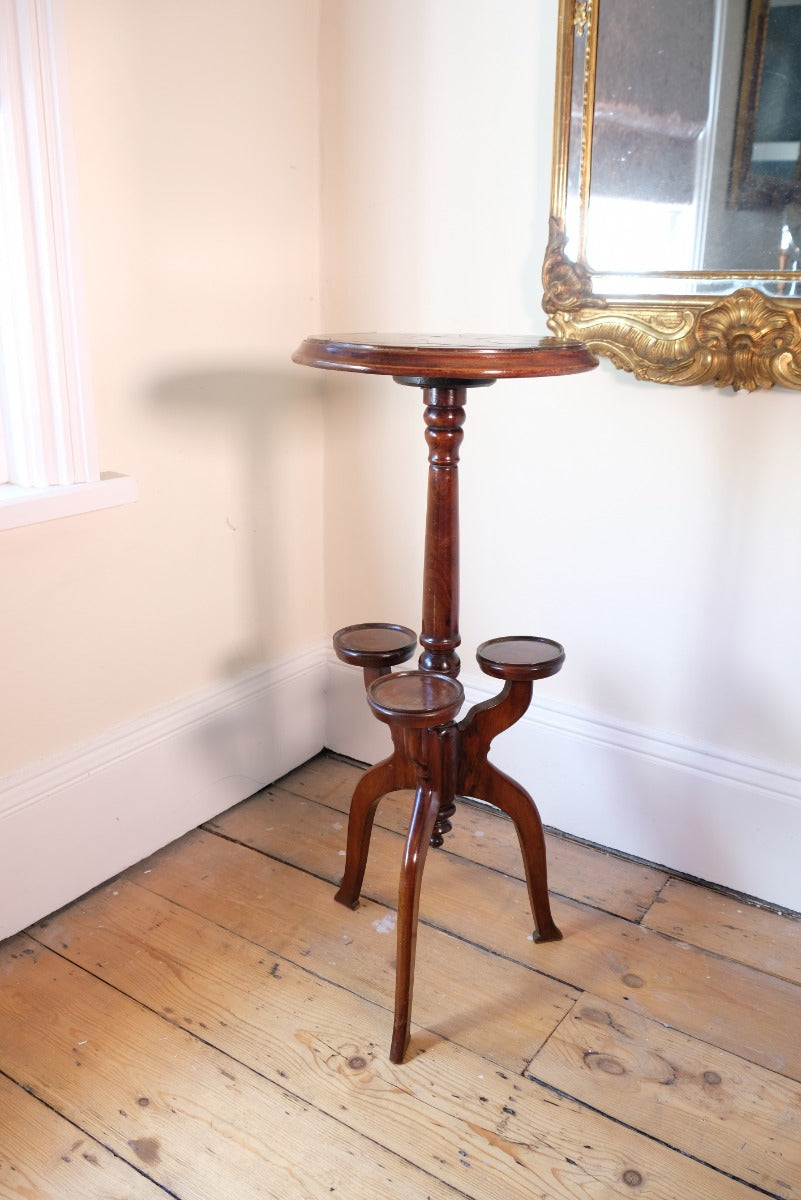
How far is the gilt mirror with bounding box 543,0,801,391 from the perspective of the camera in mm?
1574

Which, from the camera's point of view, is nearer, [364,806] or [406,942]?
[406,942]

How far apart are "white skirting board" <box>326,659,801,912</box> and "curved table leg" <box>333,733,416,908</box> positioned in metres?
0.45

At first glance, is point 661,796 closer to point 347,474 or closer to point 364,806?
point 364,806

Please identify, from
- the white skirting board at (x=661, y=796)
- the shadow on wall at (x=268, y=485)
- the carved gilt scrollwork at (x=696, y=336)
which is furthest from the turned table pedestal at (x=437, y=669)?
the shadow on wall at (x=268, y=485)

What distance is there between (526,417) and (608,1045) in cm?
113

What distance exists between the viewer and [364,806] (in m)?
1.77

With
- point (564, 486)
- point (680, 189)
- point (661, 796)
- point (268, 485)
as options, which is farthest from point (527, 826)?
point (680, 189)

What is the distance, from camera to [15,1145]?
1354 mm

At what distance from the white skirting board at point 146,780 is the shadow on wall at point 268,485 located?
0.09 meters

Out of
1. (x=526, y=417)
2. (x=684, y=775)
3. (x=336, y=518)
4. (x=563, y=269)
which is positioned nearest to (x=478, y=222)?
(x=563, y=269)

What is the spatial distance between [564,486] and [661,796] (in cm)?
64

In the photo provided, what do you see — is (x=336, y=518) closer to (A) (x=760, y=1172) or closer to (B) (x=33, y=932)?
(B) (x=33, y=932)

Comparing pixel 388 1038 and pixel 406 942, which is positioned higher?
pixel 406 942

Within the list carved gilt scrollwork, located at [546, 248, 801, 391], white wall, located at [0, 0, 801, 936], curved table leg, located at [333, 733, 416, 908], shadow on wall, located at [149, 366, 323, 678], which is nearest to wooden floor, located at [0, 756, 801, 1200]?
curved table leg, located at [333, 733, 416, 908]
